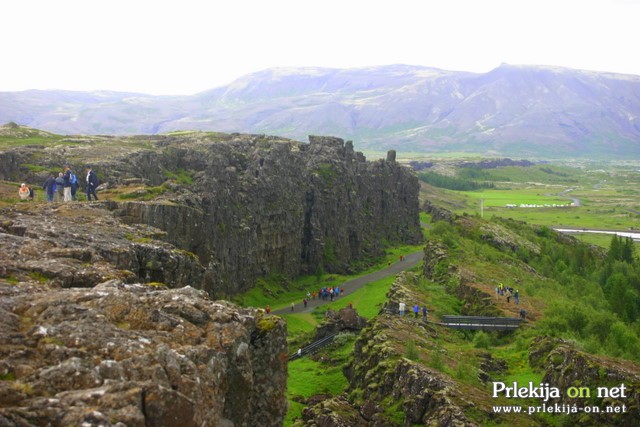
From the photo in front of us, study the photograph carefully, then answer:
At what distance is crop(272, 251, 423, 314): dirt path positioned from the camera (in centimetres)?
9553

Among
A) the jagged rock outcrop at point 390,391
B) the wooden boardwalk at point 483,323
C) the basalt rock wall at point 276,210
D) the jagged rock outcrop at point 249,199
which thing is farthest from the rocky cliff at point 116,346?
the wooden boardwalk at point 483,323

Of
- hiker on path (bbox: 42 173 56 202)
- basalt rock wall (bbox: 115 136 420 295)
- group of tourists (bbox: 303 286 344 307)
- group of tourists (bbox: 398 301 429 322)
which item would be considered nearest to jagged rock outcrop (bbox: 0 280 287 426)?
hiker on path (bbox: 42 173 56 202)

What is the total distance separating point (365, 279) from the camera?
11881cm

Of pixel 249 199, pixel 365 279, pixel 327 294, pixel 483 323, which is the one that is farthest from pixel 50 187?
pixel 365 279

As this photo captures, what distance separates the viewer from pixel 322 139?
157250 mm

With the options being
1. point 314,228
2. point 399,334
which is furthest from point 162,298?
point 314,228

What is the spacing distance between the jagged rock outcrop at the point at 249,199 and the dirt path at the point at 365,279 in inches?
299

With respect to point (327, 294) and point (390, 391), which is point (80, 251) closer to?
point (390, 391)

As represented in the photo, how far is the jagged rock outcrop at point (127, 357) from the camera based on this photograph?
15.2 metres

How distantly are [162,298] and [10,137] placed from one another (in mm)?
105618

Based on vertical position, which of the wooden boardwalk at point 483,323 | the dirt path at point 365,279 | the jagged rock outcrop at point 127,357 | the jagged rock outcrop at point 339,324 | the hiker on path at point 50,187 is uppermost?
the hiker on path at point 50,187

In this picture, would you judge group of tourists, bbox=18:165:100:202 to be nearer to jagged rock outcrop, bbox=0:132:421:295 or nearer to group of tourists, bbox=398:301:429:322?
jagged rock outcrop, bbox=0:132:421:295

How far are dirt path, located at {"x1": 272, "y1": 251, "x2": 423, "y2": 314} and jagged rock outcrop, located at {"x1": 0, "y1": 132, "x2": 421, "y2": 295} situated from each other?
759 cm

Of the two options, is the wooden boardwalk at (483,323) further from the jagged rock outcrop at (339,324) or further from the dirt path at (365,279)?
the dirt path at (365,279)
